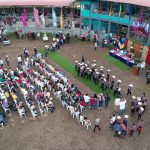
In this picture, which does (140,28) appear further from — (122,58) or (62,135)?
(62,135)

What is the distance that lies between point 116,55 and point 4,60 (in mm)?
13226

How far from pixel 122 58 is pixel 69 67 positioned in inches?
248

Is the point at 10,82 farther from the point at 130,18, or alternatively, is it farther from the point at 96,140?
the point at 130,18

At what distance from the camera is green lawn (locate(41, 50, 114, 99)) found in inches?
964

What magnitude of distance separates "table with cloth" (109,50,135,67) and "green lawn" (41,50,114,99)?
532 cm

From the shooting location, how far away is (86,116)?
20578 mm

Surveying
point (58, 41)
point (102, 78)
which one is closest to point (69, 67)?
point (102, 78)

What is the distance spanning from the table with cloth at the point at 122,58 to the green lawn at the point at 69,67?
5.32 meters

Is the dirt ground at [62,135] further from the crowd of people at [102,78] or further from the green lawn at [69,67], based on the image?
the green lawn at [69,67]

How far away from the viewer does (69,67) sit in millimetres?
28344

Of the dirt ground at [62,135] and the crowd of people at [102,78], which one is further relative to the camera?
the crowd of people at [102,78]

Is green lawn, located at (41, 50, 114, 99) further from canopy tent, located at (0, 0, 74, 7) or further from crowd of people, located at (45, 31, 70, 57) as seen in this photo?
canopy tent, located at (0, 0, 74, 7)

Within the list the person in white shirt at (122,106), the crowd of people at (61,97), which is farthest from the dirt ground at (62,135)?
the person in white shirt at (122,106)

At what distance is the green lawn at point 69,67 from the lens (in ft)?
80.3
